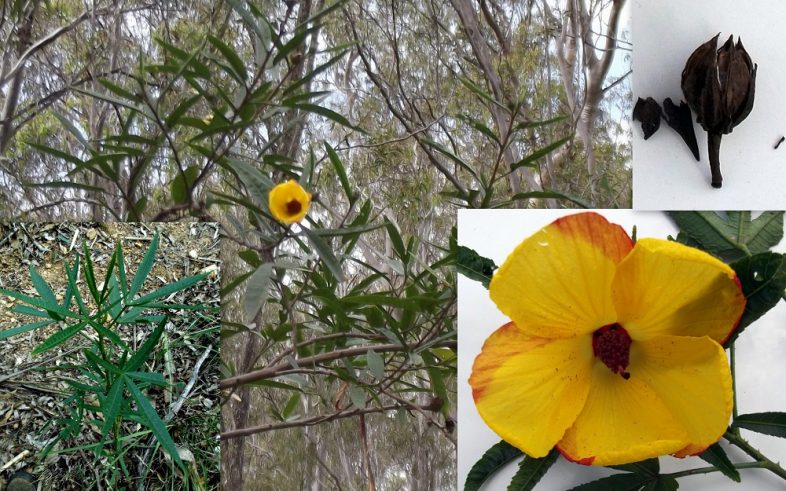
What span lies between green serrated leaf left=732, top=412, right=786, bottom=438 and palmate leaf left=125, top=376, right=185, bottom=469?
67 centimetres

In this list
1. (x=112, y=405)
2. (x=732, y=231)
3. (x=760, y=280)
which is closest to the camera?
(x=760, y=280)

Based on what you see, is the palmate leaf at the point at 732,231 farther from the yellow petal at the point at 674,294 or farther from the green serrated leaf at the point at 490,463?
the green serrated leaf at the point at 490,463

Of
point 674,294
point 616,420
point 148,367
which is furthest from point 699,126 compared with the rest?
point 148,367

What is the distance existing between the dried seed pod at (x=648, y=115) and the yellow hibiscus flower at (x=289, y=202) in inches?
15.8

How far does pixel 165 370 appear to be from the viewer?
95cm

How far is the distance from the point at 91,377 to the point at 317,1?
1.97ft

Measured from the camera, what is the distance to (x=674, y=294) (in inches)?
27.0

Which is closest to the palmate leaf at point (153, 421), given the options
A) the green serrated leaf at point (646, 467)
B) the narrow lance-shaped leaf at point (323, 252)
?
the narrow lance-shaped leaf at point (323, 252)

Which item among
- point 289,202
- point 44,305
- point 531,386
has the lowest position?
point 531,386

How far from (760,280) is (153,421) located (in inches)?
28.1

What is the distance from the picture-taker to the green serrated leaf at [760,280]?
0.67 m

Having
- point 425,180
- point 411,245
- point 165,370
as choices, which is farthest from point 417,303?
point 165,370

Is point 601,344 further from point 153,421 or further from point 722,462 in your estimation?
point 153,421

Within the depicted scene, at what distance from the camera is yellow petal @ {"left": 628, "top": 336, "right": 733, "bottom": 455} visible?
0.65 metres
